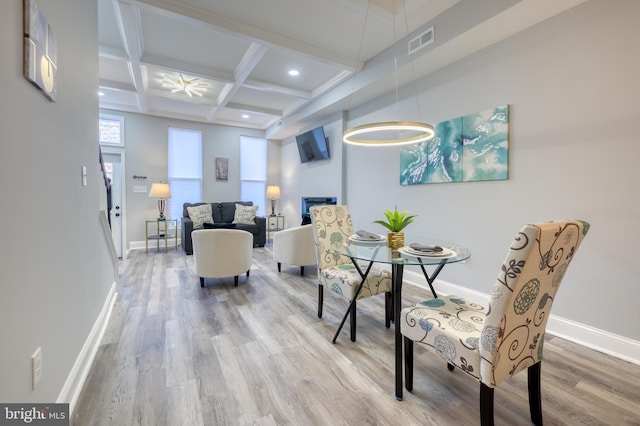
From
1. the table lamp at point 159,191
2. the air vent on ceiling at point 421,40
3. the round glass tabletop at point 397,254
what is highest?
the air vent on ceiling at point 421,40

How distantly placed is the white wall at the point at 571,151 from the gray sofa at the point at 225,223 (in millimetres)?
4086

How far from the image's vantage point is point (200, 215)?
5.86m

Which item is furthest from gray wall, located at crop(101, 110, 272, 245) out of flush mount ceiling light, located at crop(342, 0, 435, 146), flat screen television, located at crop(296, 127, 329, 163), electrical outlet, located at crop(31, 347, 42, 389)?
electrical outlet, located at crop(31, 347, 42, 389)

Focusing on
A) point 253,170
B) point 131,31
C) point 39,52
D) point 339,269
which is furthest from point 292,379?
point 253,170

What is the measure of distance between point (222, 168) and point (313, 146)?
8.29 feet

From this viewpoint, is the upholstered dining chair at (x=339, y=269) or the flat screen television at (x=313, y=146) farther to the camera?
the flat screen television at (x=313, y=146)

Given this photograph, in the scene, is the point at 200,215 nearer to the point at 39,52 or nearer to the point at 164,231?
the point at 164,231

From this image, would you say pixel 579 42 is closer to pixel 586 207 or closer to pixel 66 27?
pixel 586 207

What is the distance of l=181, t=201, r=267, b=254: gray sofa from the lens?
5441 mm

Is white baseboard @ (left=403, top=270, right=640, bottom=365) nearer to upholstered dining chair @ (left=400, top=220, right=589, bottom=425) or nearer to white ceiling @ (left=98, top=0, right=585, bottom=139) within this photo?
upholstered dining chair @ (left=400, top=220, right=589, bottom=425)

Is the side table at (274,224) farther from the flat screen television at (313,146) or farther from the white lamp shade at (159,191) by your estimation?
the white lamp shade at (159,191)

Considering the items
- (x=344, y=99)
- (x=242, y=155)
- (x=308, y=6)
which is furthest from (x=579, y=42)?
(x=242, y=155)

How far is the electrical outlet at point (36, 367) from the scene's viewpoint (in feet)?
3.65
